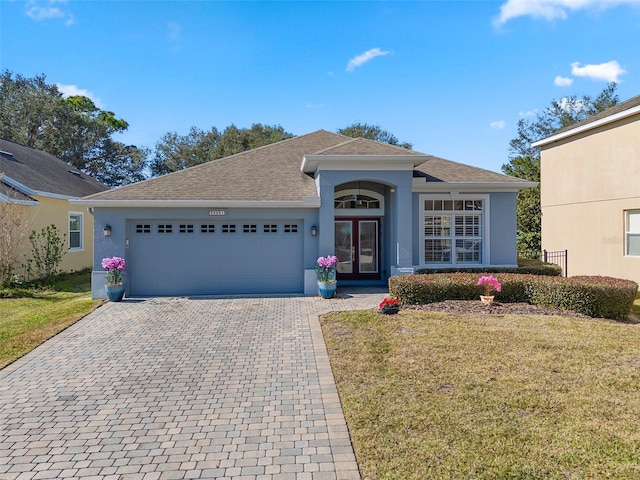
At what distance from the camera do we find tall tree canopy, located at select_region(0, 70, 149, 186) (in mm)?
30844

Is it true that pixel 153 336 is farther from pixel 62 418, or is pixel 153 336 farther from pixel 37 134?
pixel 37 134

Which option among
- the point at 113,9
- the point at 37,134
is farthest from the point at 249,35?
the point at 37,134

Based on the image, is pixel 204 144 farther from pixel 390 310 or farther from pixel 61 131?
pixel 390 310

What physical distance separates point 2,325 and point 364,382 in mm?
8531

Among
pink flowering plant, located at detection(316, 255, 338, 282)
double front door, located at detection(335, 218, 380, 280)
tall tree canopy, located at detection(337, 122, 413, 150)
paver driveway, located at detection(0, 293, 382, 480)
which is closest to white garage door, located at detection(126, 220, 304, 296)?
pink flowering plant, located at detection(316, 255, 338, 282)

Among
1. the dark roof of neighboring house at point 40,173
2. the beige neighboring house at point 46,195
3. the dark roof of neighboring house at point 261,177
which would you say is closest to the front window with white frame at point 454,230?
the dark roof of neighboring house at point 261,177

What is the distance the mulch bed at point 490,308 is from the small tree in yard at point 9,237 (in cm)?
1272

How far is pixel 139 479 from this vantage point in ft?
11.2

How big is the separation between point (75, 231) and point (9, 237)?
5512mm

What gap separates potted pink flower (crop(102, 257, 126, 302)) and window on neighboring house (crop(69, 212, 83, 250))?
834 cm

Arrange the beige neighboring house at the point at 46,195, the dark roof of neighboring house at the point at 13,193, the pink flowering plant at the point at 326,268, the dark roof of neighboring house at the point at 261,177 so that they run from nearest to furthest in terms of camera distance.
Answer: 1. the pink flowering plant at the point at 326,268
2. the dark roof of neighboring house at the point at 261,177
3. the dark roof of neighboring house at the point at 13,193
4. the beige neighboring house at the point at 46,195

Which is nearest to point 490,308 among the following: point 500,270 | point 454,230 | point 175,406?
point 500,270

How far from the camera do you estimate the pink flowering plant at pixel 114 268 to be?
1102cm

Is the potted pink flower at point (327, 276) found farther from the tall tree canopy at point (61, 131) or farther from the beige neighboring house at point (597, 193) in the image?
the tall tree canopy at point (61, 131)
